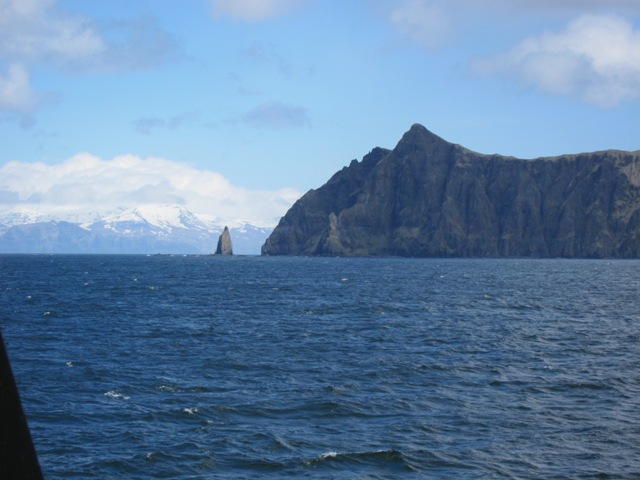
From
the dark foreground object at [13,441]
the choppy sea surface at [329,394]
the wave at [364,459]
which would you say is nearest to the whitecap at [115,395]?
the choppy sea surface at [329,394]

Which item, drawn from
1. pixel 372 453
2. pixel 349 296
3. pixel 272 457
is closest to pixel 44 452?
pixel 272 457

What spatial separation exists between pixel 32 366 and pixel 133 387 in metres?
8.46

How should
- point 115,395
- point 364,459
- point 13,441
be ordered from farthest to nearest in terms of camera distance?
point 115,395
point 364,459
point 13,441

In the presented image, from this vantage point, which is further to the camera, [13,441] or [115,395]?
[115,395]

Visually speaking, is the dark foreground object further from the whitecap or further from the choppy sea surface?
the whitecap

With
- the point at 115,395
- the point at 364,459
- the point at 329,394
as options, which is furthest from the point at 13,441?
the point at 115,395

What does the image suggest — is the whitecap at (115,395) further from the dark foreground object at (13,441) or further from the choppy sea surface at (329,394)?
the dark foreground object at (13,441)

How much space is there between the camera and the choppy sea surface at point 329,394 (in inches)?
931

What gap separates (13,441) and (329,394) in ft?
94.2

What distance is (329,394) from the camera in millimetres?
32750

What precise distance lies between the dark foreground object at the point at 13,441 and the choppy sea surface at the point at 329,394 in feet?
60.1

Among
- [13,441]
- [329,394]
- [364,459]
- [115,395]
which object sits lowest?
[364,459]

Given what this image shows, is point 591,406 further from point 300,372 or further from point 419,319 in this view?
point 419,319

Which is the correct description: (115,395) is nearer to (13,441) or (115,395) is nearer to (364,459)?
(364,459)
